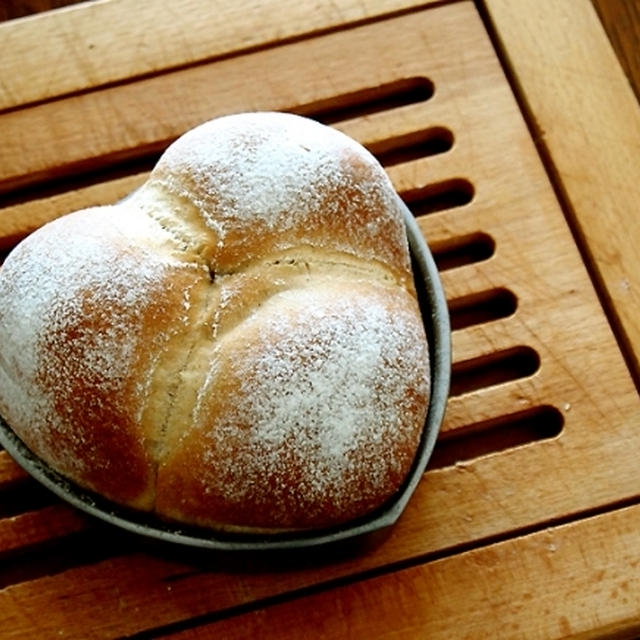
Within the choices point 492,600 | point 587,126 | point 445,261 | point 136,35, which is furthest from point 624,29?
point 492,600

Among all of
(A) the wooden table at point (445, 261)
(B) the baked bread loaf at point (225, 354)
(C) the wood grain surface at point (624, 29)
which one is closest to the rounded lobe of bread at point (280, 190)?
(B) the baked bread loaf at point (225, 354)

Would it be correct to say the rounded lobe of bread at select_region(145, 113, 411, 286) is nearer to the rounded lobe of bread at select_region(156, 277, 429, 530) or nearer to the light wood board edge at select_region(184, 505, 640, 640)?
the rounded lobe of bread at select_region(156, 277, 429, 530)

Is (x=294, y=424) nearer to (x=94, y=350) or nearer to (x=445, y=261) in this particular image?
(x=94, y=350)

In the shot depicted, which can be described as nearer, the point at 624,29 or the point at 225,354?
the point at 225,354

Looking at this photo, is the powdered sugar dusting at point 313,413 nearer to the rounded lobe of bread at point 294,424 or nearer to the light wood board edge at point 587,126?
the rounded lobe of bread at point 294,424

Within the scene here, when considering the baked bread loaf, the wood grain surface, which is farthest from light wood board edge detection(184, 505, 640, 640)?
the wood grain surface

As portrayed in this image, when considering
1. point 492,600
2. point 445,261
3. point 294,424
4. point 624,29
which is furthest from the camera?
point 624,29
